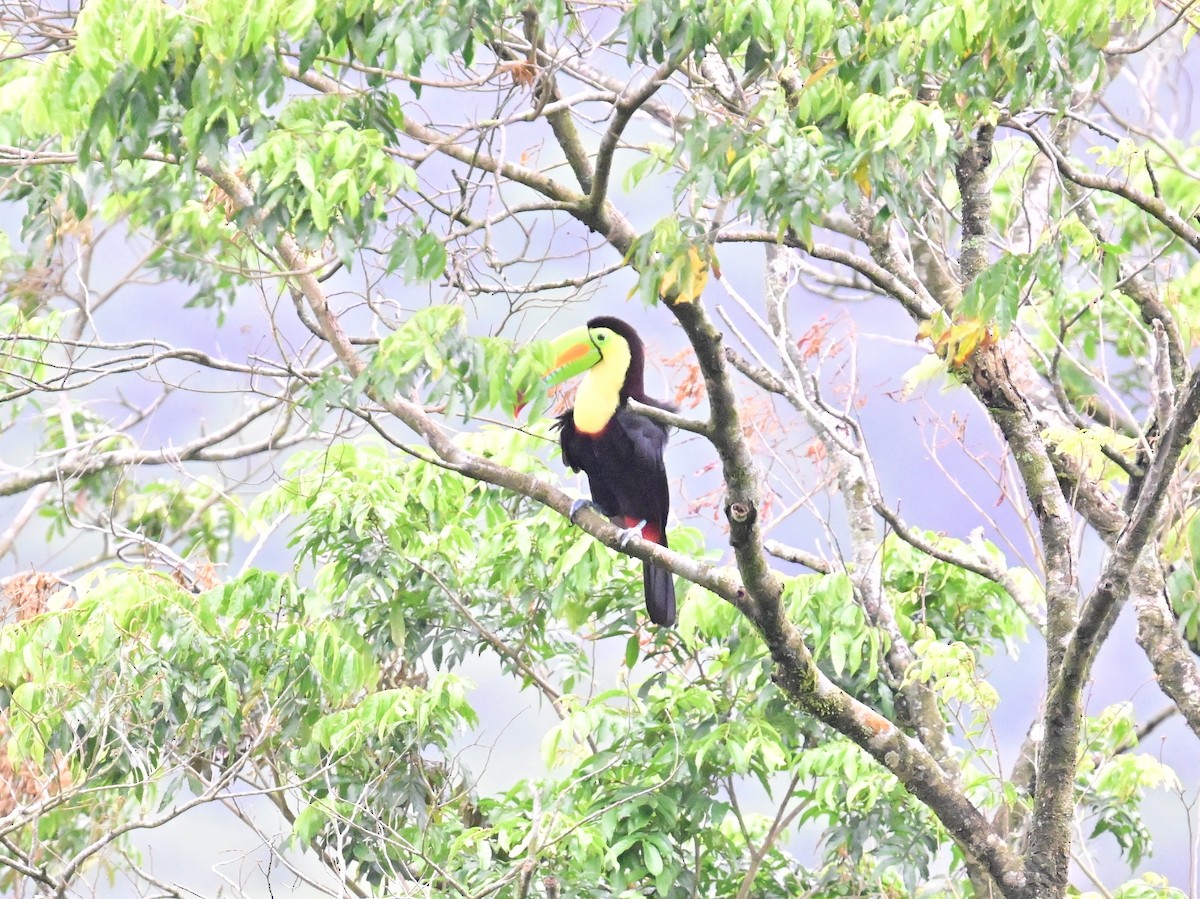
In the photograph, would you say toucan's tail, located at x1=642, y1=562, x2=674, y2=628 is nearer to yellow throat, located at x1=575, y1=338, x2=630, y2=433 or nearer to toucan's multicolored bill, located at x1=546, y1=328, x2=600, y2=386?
yellow throat, located at x1=575, y1=338, x2=630, y2=433

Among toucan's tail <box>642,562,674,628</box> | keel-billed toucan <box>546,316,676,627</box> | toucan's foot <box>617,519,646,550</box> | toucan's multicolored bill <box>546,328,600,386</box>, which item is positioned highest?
toucan's multicolored bill <box>546,328,600,386</box>

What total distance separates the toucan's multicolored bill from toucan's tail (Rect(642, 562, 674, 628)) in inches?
35.8

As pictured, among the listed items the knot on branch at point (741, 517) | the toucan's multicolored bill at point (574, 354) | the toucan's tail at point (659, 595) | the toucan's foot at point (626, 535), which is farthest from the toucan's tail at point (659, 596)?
the knot on branch at point (741, 517)

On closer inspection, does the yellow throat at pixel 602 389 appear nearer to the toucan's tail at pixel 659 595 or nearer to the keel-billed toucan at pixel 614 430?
the keel-billed toucan at pixel 614 430

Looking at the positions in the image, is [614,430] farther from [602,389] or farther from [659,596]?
[659,596]

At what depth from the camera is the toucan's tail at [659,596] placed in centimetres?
538

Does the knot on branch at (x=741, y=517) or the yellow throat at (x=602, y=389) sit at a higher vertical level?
the yellow throat at (x=602, y=389)

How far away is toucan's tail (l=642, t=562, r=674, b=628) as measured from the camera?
5383mm

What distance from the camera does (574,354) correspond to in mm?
5895

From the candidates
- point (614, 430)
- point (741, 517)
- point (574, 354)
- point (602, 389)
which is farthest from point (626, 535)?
point (574, 354)

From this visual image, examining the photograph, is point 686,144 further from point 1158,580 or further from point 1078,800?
point 1078,800

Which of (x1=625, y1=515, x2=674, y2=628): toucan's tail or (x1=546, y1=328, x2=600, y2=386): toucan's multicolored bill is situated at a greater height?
(x1=546, y1=328, x2=600, y2=386): toucan's multicolored bill

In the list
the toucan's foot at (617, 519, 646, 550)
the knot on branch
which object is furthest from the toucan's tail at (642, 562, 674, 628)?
the knot on branch

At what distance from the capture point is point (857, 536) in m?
5.64
